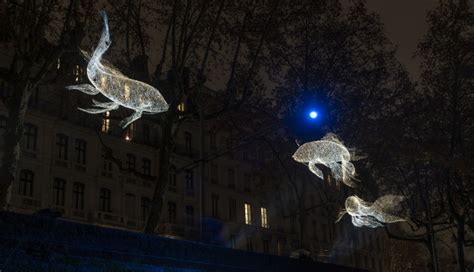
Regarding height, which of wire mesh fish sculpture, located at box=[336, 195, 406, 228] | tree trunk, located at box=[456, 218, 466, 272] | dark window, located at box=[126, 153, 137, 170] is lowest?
tree trunk, located at box=[456, 218, 466, 272]

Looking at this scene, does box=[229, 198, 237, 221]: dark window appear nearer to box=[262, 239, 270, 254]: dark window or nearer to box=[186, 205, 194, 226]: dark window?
box=[262, 239, 270, 254]: dark window

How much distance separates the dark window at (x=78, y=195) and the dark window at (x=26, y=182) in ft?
10.5

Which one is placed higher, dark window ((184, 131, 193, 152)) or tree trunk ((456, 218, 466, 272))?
dark window ((184, 131, 193, 152))

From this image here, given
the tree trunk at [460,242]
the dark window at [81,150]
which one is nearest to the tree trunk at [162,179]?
the tree trunk at [460,242]

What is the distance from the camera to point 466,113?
92.0ft

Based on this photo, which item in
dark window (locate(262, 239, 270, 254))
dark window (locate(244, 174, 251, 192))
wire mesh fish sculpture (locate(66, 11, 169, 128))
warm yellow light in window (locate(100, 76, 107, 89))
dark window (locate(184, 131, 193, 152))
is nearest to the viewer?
wire mesh fish sculpture (locate(66, 11, 169, 128))

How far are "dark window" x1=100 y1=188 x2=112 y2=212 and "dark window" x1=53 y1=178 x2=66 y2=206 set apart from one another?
320 centimetres

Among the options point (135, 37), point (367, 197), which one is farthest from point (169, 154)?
point (367, 197)

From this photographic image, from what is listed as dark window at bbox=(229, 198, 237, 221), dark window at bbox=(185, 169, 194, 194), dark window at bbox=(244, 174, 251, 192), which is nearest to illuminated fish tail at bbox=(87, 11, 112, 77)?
dark window at bbox=(185, 169, 194, 194)

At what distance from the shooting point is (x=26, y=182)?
35969 millimetres

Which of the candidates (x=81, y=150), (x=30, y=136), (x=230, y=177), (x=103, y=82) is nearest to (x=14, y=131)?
(x=103, y=82)

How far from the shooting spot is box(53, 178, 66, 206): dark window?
123 ft

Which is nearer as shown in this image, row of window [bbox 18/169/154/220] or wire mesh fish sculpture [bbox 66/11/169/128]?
wire mesh fish sculpture [bbox 66/11/169/128]

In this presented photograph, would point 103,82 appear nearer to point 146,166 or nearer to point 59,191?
point 59,191
